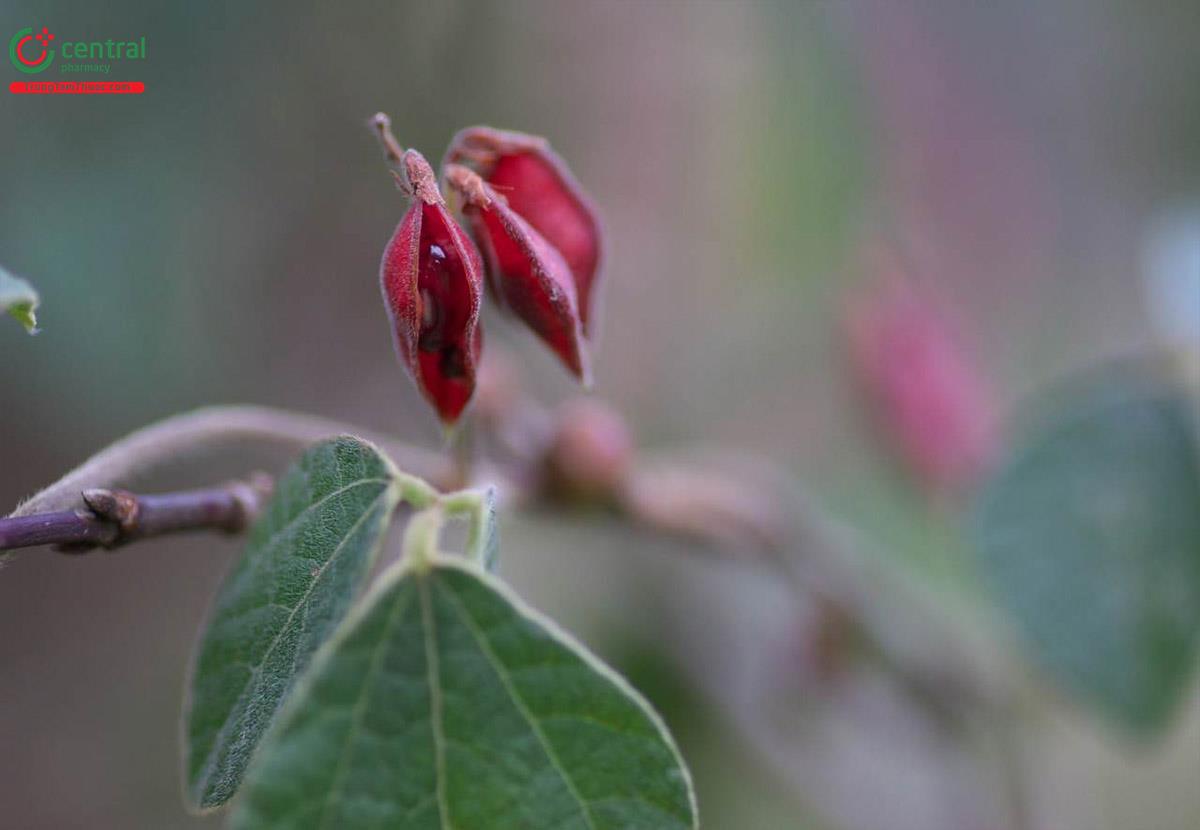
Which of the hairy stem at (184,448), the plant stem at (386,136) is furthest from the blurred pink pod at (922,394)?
the plant stem at (386,136)

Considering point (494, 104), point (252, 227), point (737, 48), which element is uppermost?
point (737, 48)

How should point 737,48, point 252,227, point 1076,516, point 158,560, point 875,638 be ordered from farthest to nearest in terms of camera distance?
point 737,48
point 158,560
point 252,227
point 875,638
point 1076,516

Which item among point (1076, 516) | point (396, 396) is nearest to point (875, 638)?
point (1076, 516)

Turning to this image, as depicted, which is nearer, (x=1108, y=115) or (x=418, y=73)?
(x=418, y=73)

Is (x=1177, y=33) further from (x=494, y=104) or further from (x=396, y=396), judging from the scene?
(x=396, y=396)

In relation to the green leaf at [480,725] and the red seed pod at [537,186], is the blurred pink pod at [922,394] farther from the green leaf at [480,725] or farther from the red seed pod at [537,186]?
the green leaf at [480,725]

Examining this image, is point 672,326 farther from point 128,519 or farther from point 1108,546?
point 128,519

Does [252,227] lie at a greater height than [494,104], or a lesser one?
lesser
